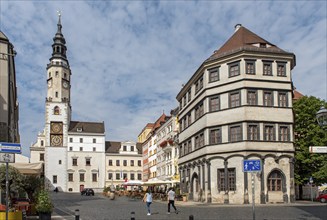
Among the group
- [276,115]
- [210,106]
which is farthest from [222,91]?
[276,115]

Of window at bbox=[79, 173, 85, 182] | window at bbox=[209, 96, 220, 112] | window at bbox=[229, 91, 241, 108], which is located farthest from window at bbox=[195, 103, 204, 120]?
window at bbox=[79, 173, 85, 182]

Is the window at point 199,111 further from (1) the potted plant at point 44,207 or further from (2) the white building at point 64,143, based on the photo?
(2) the white building at point 64,143

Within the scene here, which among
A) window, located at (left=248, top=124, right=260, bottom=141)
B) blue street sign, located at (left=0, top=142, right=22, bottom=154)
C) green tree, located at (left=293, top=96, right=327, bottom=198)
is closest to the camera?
blue street sign, located at (left=0, top=142, right=22, bottom=154)

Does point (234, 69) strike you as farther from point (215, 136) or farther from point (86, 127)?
point (86, 127)

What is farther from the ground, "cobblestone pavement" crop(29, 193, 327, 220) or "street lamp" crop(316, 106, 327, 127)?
"street lamp" crop(316, 106, 327, 127)

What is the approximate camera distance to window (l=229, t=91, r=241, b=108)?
3816 centimetres

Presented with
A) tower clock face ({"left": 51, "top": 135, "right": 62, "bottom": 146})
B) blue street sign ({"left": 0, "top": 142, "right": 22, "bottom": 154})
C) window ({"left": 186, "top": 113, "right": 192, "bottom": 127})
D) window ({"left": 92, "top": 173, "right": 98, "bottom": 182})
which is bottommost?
window ({"left": 92, "top": 173, "right": 98, "bottom": 182})

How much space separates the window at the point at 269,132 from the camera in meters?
37.6

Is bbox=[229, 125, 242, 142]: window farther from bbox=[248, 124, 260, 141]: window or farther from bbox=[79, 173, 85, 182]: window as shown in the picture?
bbox=[79, 173, 85, 182]: window

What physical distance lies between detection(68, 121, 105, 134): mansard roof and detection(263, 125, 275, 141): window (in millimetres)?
69341

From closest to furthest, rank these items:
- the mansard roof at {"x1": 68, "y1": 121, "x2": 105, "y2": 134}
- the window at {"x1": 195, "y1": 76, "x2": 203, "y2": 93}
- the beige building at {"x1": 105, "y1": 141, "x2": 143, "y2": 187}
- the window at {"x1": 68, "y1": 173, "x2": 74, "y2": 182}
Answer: the window at {"x1": 195, "y1": 76, "x2": 203, "y2": 93} < the window at {"x1": 68, "y1": 173, "x2": 74, "y2": 182} < the mansard roof at {"x1": 68, "y1": 121, "x2": 105, "y2": 134} < the beige building at {"x1": 105, "y1": 141, "x2": 143, "y2": 187}

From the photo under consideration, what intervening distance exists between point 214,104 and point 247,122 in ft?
14.6

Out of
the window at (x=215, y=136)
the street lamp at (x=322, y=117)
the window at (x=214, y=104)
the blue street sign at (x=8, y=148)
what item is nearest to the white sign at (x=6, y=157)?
the blue street sign at (x=8, y=148)

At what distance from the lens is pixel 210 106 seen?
40562mm
